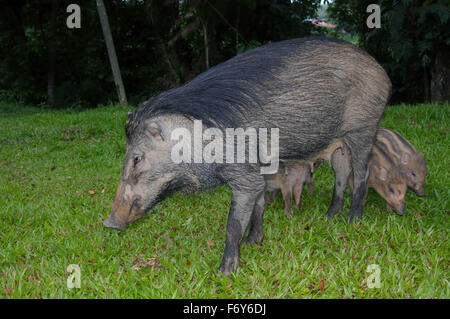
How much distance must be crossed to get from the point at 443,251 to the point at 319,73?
1472mm

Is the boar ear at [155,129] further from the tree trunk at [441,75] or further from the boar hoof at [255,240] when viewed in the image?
the tree trunk at [441,75]

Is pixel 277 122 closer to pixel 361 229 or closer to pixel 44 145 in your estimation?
pixel 361 229

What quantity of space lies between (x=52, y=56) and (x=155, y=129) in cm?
985

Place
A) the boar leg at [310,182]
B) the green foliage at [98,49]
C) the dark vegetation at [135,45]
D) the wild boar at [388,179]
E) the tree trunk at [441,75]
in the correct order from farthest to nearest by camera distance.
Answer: the green foliage at [98,49]
the dark vegetation at [135,45]
the tree trunk at [441,75]
the boar leg at [310,182]
the wild boar at [388,179]

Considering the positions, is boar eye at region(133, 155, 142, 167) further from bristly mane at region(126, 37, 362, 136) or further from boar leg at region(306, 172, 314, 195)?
boar leg at region(306, 172, 314, 195)

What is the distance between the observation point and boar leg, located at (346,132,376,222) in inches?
134

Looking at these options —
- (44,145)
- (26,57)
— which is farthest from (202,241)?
(26,57)

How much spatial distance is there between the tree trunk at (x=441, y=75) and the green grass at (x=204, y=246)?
3605 mm

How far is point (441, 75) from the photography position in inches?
335

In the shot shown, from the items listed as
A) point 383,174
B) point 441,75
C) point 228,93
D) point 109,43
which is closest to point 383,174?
point 383,174

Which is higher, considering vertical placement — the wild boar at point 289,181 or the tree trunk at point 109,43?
the tree trunk at point 109,43

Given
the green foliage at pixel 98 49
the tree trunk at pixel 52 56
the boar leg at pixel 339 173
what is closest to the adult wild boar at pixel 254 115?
the boar leg at pixel 339 173

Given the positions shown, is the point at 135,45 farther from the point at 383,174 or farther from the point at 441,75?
the point at 383,174

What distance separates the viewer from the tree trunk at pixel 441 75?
8.29m
